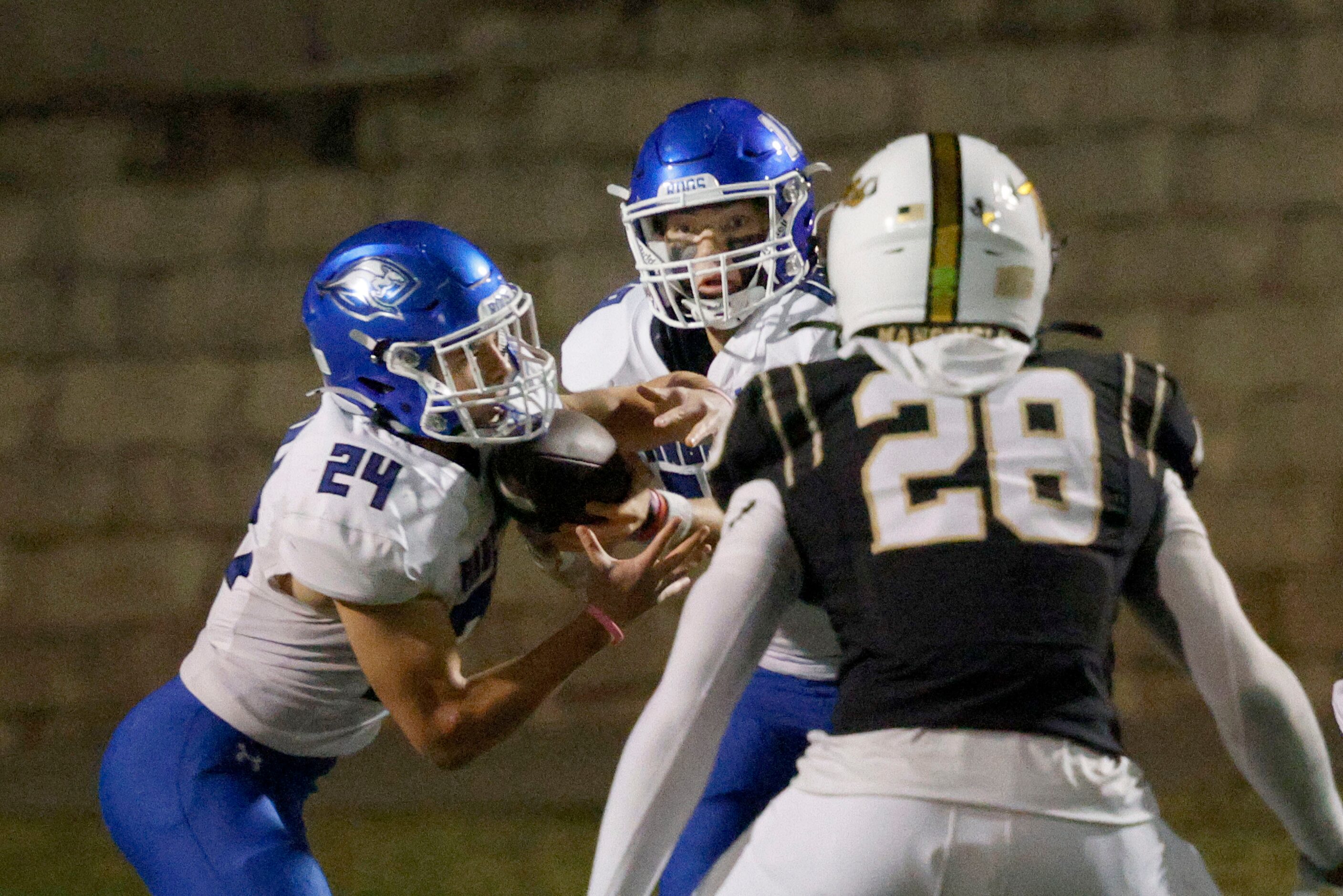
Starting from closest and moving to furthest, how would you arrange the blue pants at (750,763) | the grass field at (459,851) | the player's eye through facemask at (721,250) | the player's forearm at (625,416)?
1. the blue pants at (750,763)
2. the player's forearm at (625,416)
3. the player's eye through facemask at (721,250)
4. the grass field at (459,851)

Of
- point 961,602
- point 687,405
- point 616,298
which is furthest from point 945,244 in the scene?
point 616,298

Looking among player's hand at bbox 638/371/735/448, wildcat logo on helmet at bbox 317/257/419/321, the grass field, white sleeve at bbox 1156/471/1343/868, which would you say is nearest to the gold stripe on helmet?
white sleeve at bbox 1156/471/1343/868

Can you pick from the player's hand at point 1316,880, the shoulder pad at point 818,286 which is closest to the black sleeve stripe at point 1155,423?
the player's hand at point 1316,880

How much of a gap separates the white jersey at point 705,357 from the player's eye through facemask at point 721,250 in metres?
0.05

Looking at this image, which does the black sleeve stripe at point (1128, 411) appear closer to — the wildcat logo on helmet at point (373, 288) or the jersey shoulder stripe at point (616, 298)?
the wildcat logo on helmet at point (373, 288)

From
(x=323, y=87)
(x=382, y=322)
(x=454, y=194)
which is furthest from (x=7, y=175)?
(x=382, y=322)

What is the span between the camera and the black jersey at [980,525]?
1.31 m

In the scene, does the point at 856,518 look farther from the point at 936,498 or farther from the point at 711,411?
the point at 711,411

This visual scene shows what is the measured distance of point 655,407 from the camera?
7.50 ft

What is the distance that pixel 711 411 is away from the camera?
2.17 m

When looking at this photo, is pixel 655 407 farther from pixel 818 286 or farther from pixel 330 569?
pixel 330 569

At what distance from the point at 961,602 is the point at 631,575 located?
71 cm

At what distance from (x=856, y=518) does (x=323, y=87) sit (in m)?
3.51

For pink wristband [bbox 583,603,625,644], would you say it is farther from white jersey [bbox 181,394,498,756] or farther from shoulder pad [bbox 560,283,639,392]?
shoulder pad [bbox 560,283,639,392]
